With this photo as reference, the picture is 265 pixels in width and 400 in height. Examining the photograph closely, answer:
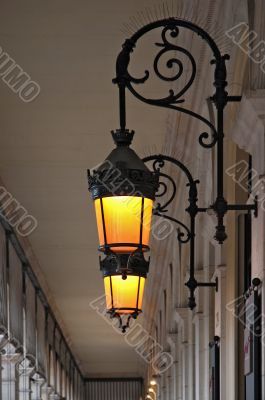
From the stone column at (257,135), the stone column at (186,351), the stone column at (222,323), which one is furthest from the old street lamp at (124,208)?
the stone column at (186,351)

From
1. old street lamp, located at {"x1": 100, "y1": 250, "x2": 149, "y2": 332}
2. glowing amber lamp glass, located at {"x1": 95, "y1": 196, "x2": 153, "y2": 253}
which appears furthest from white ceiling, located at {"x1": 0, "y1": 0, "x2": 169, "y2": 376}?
glowing amber lamp glass, located at {"x1": 95, "y1": 196, "x2": 153, "y2": 253}

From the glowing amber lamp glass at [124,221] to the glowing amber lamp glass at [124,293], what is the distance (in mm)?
426

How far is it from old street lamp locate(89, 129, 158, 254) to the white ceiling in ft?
22.1

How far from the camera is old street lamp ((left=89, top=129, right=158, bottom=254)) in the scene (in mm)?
5758

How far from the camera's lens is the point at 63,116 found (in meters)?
16.6

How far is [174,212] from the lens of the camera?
790 inches

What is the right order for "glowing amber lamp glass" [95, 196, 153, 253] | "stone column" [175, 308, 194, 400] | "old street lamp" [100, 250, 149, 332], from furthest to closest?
"stone column" [175, 308, 194, 400] → "old street lamp" [100, 250, 149, 332] → "glowing amber lamp glass" [95, 196, 153, 253]

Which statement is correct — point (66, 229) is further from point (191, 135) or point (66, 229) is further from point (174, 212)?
point (191, 135)

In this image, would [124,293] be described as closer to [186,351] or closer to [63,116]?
[63,116]

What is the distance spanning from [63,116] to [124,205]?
430 inches

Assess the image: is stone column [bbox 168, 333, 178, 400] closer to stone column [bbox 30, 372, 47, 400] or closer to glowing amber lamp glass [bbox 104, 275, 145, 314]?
stone column [bbox 30, 372, 47, 400]

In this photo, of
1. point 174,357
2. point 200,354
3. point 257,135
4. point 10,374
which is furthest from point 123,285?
point 10,374

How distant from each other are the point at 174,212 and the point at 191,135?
4423mm

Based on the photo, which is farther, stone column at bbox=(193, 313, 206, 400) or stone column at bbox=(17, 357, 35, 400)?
stone column at bbox=(17, 357, 35, 400)
